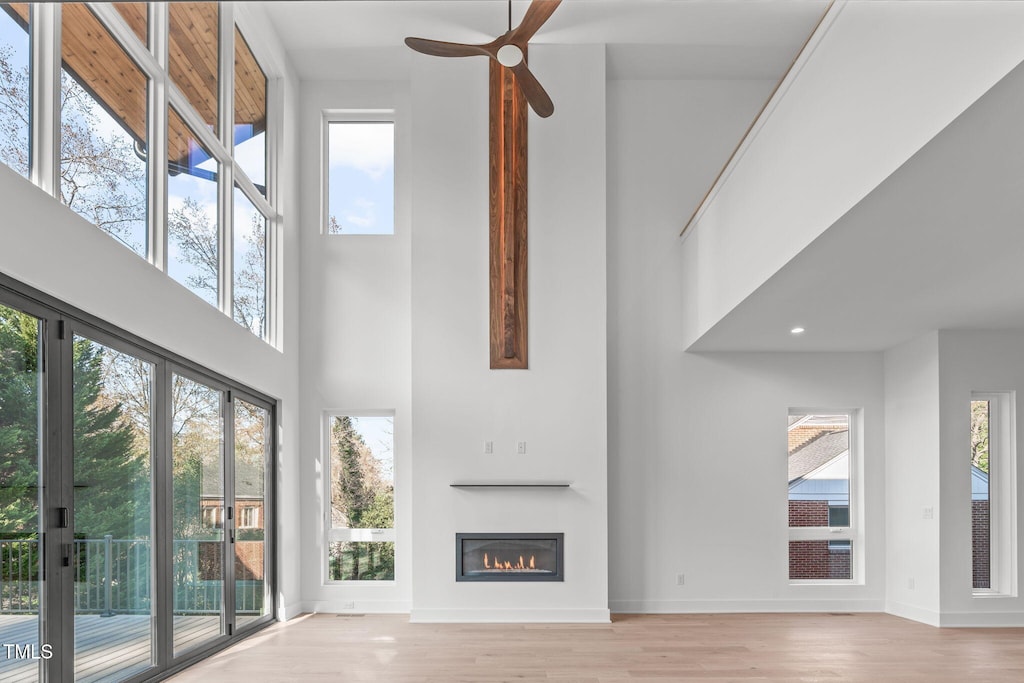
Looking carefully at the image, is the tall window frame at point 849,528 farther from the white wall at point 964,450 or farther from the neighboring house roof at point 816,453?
the white wall at point 964,450

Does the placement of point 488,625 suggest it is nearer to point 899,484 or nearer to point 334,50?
point 899,484

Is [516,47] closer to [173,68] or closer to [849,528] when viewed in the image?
[173,68]

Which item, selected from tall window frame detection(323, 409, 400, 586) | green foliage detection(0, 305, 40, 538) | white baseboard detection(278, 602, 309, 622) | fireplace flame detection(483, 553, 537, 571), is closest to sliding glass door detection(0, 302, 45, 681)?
green foliage detection(0, 305, 40, 538)

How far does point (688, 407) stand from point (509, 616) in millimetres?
2512

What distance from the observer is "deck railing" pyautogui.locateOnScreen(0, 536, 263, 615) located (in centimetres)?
355

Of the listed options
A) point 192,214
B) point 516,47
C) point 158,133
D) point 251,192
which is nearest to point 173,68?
point 158,133

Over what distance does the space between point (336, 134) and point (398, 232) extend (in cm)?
124

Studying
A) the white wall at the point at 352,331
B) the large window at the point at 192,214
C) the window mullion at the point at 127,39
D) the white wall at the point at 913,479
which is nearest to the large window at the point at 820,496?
the white wall at the point at 913,479

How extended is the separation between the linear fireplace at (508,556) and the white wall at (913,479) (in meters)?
3.04

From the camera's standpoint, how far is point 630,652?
19.5ft

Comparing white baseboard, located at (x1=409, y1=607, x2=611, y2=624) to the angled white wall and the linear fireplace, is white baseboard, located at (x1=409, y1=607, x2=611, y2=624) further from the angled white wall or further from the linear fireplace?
the angled white wall

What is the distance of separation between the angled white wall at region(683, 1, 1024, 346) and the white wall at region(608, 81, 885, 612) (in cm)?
184

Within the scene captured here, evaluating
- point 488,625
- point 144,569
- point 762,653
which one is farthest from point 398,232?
point 762,653

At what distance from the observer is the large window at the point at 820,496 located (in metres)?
7.96
